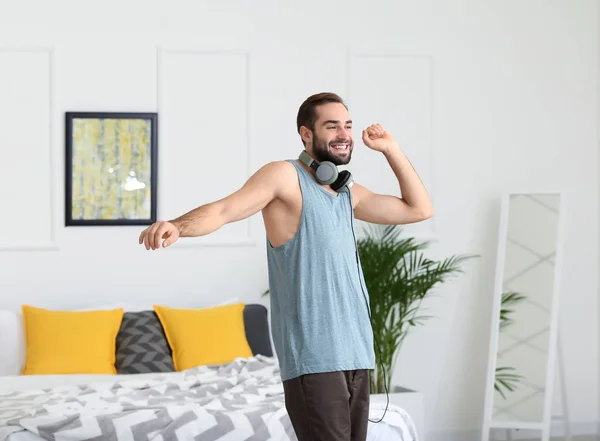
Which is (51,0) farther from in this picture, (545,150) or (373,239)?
(545,150)

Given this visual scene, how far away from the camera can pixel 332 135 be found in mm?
2633

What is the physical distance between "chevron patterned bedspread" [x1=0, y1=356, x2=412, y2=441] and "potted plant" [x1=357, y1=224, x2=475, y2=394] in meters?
1.39

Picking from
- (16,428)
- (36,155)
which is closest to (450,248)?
(36,155)

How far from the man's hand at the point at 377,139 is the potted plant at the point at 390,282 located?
2.67m

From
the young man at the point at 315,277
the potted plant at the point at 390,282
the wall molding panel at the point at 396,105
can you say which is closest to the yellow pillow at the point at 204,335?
the potted plant at the point at 390,282

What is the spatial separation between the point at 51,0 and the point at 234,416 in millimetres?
3019

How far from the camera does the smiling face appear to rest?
8.63 feet

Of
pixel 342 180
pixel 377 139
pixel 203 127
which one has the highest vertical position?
pixel 203 127

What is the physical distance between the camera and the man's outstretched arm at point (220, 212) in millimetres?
2238

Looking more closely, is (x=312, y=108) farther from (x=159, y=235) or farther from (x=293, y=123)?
(x=293, y=123)

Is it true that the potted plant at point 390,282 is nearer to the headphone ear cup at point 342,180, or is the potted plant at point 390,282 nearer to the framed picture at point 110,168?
the framed picture at point 110,168

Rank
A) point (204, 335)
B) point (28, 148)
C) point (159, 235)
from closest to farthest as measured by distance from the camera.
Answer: point (159, 235), point (204, 335), point (28, 148)

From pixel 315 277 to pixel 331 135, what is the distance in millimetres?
408

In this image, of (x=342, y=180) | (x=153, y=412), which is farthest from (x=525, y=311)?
(x=342, y=180)
